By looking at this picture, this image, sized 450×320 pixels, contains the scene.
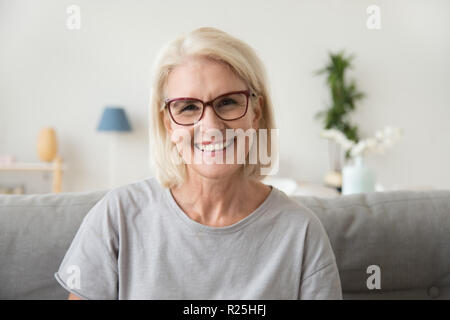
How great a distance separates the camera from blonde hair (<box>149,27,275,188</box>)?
32.7 inches

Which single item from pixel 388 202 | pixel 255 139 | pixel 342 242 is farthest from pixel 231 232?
pixel 388 202

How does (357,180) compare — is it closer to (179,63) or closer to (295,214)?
(295,214)

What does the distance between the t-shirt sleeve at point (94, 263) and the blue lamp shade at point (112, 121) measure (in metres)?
3.01

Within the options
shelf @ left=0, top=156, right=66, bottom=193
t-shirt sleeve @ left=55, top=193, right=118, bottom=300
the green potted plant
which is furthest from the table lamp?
t-shirt sleeve @ left=55, top=193, right=118, bottom=300

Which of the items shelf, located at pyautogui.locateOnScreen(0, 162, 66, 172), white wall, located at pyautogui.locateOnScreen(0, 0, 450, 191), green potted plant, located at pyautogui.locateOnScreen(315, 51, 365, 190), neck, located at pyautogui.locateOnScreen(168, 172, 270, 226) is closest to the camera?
neck, located at pyautogui.locateOnScreen(168, 172, 270, 226)

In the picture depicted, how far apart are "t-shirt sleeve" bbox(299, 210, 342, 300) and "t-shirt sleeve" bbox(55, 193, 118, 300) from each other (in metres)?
0.40

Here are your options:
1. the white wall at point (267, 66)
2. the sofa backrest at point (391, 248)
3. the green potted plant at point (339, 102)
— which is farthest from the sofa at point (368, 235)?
the green potted plant at point (339, 102)

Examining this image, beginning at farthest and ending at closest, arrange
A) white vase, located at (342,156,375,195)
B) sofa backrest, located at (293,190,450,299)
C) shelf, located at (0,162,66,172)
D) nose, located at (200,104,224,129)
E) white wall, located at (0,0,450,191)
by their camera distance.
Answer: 1. white wall, located at (0,0,450,191)
2. shelf, located at (0,162,66,172)
3. white vase, located at (342,156,375,195)
4. sofa backrest, located at (293,190,450,299)
5. nose, located at (200,104,224,129)

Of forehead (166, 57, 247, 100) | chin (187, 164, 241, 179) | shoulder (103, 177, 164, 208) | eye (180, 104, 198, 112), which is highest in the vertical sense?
forehead (166, 57, 247, 100)

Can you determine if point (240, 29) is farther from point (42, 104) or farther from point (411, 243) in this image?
point (411, 243)

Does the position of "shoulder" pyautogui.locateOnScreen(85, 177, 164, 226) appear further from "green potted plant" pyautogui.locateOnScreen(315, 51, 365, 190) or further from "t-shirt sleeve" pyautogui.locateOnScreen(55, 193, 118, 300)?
"green potted plant" pyautogui.locateOnScreen(315, 51, 365, 190)

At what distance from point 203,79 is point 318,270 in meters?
0.47

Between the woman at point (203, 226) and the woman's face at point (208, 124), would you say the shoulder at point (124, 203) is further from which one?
the woman's face at point (208, 124)

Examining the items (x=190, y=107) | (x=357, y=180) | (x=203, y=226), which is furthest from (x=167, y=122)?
(x=357, y=180)
